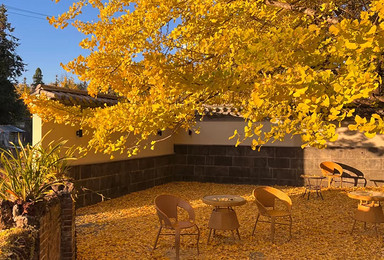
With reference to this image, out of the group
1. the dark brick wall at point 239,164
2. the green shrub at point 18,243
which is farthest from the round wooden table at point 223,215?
the dark brick wall at point 239,164

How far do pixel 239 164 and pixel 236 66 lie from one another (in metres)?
8.13

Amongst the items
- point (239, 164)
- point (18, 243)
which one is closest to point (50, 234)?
point (18, 243)

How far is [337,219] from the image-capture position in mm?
7875

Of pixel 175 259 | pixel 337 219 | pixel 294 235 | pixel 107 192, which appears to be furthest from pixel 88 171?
pixel 337 219

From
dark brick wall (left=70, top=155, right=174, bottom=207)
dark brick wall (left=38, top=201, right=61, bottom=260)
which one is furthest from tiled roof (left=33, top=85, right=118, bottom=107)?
dark brick wall (left=38, top=201, right=61, bottom=260)

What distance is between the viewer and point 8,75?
2473 cm

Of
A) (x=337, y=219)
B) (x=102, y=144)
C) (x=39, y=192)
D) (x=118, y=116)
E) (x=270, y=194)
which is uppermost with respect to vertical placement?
(x=118, y=116)

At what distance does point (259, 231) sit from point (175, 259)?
205 centimetres

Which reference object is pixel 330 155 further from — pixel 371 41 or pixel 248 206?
pixel 371 41

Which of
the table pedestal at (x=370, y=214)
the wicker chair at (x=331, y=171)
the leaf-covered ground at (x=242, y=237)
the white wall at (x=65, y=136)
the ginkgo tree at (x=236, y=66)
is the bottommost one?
the leaf-covered ground at (x=242, y=237)

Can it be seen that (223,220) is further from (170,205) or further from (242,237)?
(170,205)

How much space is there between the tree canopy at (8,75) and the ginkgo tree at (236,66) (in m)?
18.3

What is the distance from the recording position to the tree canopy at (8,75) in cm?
2366

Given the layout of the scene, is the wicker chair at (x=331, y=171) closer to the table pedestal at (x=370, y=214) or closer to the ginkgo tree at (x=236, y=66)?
the table pedestal at (x=370, y=214)
